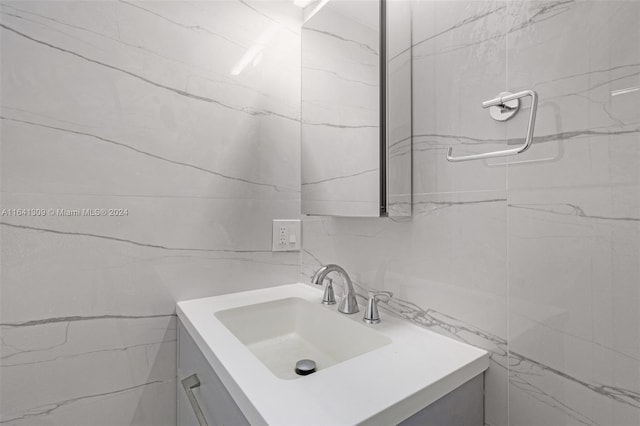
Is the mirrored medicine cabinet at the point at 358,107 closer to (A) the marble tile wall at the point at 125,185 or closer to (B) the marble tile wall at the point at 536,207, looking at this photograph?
(B) the marble tile wall at the point at 536,207

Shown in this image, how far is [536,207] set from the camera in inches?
26.4

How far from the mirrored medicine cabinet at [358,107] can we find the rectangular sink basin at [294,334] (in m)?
0.35

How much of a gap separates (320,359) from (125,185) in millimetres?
843

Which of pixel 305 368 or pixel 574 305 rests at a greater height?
pixel 574 305

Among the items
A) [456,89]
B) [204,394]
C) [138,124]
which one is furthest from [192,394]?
[456,89]

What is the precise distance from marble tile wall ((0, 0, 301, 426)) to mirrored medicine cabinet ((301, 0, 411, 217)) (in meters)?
0.21

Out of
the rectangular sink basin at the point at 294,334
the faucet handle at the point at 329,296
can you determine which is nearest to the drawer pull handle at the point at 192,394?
the rectangular sink basin at the point at 294,334

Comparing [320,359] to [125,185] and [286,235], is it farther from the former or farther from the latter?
[125,185]

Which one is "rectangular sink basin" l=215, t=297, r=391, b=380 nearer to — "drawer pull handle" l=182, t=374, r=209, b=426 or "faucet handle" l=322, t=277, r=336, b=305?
"faucet handle" l=322, t=277, r=336, b=305

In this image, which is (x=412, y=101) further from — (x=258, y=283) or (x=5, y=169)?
(x=5, y=169)

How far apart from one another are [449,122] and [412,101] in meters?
0.15

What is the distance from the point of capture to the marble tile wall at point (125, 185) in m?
0.90

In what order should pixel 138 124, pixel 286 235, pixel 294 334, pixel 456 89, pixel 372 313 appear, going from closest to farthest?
pixel 456 89 < pixel 372 313 < pixel 138 124 < pixel 294 334 < pixel 286 235

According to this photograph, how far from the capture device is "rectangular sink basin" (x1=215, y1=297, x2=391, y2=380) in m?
0.95
